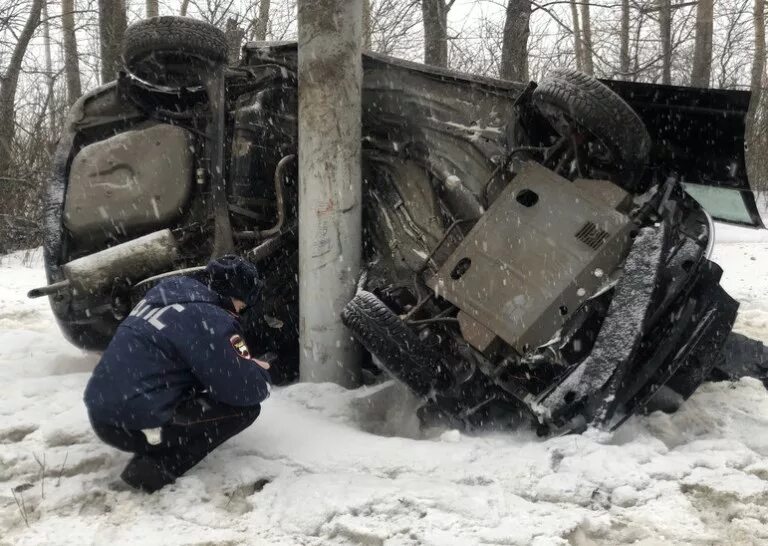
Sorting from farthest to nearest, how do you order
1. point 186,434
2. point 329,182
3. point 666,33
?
point 666,33 < point 329,182 < point 186,434

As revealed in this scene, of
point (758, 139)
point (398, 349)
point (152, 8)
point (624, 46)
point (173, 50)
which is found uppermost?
point (152, 8)

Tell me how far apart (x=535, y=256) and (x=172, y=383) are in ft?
6.51

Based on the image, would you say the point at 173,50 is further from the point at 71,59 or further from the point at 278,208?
the point at 71,59

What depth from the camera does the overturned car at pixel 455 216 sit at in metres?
3.65

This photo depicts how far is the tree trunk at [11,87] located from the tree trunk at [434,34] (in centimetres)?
642

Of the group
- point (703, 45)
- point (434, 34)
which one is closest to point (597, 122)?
point (434, 34)

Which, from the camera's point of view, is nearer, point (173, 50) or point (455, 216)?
point (455, 216)

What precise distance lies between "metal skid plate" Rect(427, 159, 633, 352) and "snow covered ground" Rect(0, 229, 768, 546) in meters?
0.63

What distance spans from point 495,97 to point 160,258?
2.33 m

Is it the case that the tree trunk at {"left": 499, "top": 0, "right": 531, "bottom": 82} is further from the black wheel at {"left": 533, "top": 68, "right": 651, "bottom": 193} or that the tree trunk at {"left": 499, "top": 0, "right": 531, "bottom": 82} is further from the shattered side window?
the black wheel at {"left": 533, "top": 68, "right": 651, "bottom": 193}

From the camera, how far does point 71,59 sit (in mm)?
14172

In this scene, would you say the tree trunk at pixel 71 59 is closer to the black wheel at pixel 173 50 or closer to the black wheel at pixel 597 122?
the black wheel at pixel 173 50

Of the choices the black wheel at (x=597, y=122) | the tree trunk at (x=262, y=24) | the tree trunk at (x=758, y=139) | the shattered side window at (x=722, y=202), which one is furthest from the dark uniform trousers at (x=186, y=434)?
the tree trunk at (x=758, y=139)

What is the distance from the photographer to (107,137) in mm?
5004
